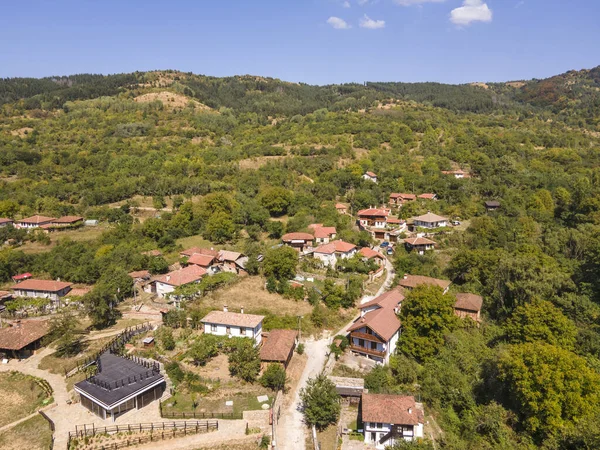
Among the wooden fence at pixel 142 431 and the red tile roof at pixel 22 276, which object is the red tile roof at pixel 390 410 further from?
the red tile roof at pixel 22 276

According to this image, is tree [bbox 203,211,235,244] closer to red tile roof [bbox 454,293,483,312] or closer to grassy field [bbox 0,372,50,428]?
grassy field [bbox 0,372,50,428]

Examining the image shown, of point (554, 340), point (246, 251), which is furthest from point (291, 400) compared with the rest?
point (246, 251)

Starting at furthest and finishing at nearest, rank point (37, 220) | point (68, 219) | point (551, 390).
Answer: point (68, 219) < point (37, 220) < point (551, 390)

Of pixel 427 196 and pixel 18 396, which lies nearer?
pixel 18 396

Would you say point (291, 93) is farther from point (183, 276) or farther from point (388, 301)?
point (388, 301)

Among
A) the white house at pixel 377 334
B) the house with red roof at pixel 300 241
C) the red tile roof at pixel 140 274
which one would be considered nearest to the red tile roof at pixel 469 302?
the white house at pixel 377 334

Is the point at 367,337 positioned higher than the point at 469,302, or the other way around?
the point at 469,302

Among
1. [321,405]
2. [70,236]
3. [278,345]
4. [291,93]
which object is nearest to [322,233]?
[278,345]

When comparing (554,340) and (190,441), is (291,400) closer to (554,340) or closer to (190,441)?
(190,441)
